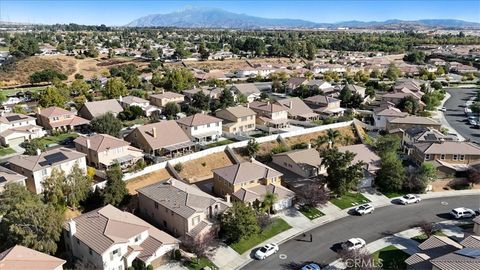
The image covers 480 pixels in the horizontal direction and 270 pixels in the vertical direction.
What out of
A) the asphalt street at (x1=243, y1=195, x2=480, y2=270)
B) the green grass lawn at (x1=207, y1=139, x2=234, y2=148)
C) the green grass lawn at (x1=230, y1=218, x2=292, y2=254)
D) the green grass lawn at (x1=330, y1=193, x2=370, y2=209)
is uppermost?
the green grass lawn at (x1=207, y1=139, x2=234, y2=148)

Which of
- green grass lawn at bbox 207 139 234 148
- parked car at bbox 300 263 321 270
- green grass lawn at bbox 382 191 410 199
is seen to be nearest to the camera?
parked car at bbox 300 263 321 270

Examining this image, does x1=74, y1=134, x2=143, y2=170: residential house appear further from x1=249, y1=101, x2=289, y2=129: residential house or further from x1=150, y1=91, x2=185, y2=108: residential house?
x1=150, y1=91, x2=185, y2=108: residential house

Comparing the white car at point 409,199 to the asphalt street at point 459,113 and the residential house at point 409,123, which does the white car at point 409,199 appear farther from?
the asphalt street at point 459,113

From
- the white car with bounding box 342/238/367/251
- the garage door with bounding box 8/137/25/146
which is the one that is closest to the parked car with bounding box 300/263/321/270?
the white car with bounding box 342/238/367/251

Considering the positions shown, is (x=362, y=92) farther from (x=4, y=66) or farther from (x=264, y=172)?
(x=4, y=66)

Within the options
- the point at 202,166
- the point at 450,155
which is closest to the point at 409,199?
the point at 450,155

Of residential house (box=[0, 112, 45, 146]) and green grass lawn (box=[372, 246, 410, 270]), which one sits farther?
residential house (box=[0, 112, 45, 146])

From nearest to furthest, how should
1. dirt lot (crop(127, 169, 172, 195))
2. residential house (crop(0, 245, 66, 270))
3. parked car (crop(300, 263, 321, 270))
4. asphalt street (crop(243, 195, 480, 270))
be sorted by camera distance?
residential house (crop(0, 245, 66, 270)), parked car (crop(300, 263, 321, 270)), asphalt street (crop(243, 195, 480, 270)), dirt lot (crop(127, 169, 172, 195))
